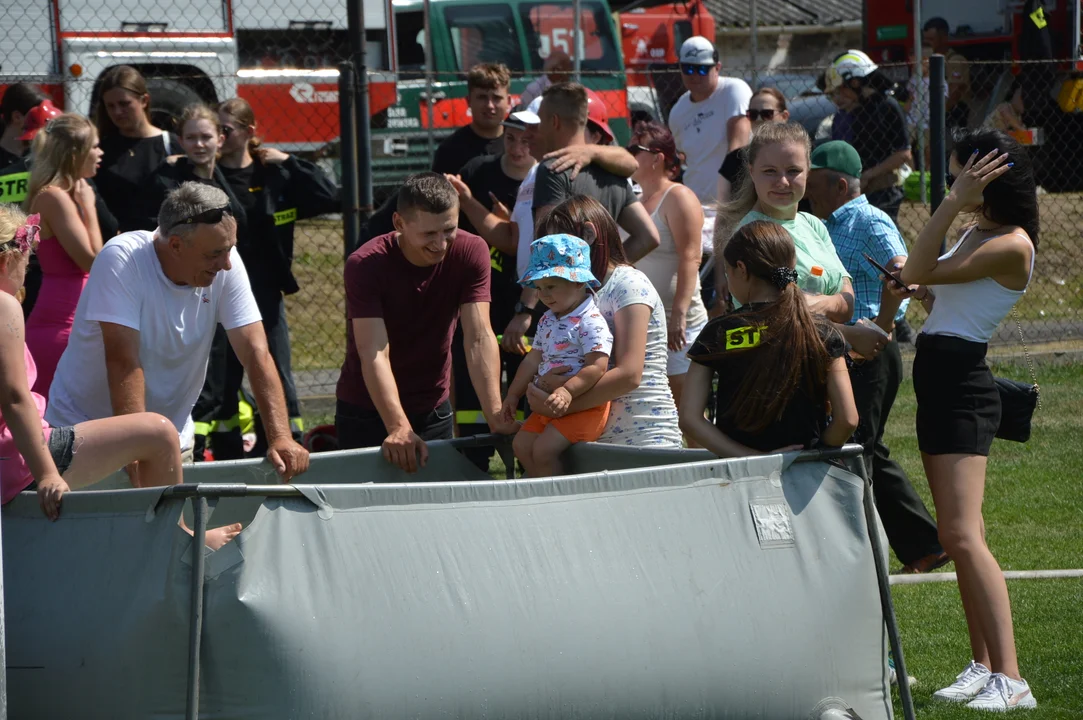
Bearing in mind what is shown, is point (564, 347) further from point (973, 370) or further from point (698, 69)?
point (698, 69)

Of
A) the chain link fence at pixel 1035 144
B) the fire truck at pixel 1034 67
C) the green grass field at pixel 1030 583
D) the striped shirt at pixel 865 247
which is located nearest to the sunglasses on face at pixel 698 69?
the chain link fence at pixel 1035 144

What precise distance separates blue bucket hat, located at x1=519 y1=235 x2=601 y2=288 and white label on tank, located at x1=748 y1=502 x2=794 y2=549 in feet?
3.75

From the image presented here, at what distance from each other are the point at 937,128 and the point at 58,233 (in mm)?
5943

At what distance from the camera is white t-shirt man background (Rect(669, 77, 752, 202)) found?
9812mm

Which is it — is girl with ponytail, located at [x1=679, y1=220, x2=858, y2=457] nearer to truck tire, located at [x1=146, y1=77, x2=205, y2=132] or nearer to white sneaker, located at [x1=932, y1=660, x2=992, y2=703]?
white sneaker, located at [x1=932, y1=660, x2=992, y2=703]

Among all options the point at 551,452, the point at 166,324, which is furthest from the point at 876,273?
the point at 166,324

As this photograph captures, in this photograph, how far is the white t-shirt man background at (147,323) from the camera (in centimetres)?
461

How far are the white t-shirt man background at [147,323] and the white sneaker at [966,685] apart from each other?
269cm

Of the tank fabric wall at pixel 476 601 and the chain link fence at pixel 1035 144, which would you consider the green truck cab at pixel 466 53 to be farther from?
the tank fabric wall at pixel 476 601

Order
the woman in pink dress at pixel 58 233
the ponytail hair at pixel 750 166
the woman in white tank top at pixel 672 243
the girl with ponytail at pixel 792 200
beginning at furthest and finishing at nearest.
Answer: the woman in white tank top at pixel 672 243
the woman in pink dress at pixel 58 233
the ponytail hair at pixel 750 166
the girl with ponytail at pixel 792 200

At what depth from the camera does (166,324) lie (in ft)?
15.4

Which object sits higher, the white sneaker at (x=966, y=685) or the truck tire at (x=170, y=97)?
the truck tire at (x=170, y=97)

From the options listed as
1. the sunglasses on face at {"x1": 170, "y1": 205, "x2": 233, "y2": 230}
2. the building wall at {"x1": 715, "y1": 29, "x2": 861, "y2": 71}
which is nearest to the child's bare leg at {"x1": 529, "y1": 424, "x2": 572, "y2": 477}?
the sunglasses on face at {"x1": 170, "y1": 205, "x2": 233, "y2": 230}

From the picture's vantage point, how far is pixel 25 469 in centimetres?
390
